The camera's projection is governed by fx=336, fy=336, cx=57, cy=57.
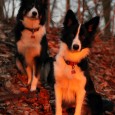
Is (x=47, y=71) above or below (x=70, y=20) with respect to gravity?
below

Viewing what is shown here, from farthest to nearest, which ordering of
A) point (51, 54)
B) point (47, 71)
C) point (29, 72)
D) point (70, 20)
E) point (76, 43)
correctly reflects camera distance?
point (51, 54) < point (47, 71) < point (29, 72) < point (70, 20) < point (76, 43)

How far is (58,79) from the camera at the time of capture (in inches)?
214

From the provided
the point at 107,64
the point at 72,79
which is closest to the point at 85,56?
the point at 72,79

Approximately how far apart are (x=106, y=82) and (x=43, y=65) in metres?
1.82

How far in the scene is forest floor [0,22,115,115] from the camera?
5.92m

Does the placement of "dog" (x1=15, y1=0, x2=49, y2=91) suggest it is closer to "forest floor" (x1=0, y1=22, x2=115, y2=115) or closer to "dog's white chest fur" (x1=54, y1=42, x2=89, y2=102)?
"forest floor" (x1=0, y1=22, x2=115, y2=115)

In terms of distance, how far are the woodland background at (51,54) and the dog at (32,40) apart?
0.38 meters

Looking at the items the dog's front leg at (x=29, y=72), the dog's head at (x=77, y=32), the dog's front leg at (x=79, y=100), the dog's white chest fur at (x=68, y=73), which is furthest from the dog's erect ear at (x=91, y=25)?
the dog's front leg at (x=29, y=72)

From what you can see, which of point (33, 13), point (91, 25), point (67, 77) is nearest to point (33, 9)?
point (33, 13)

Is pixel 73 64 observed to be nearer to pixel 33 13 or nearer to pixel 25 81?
pixel 33 13

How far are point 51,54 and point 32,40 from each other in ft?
6.74

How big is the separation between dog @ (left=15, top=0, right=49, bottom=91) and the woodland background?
382mm

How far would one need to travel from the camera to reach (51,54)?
8.92m

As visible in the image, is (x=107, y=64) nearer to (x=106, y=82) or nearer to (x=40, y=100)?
(x=106, y=82)
